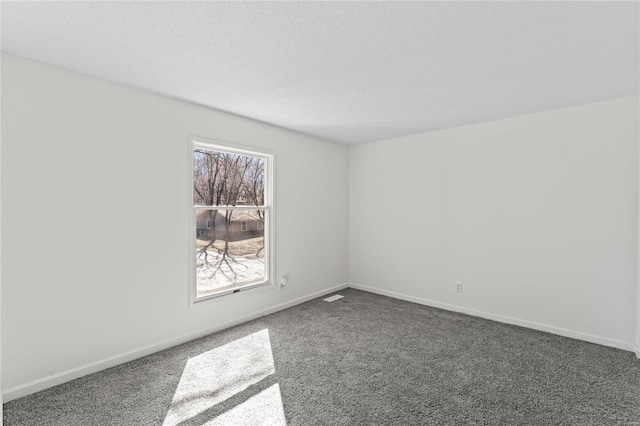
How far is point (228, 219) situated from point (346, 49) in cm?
217

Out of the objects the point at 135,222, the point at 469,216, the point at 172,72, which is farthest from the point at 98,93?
the point at 469,216

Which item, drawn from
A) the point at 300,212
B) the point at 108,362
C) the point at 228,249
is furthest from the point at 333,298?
the point at 108,362

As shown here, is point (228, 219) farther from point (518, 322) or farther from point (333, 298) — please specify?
point (518, 322)

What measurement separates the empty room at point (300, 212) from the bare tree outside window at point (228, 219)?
24 millimetres

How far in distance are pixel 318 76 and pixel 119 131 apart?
1.65 m

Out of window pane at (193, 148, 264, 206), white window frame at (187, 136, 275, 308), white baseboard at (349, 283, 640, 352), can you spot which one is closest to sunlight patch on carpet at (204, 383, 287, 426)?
white window frame at (187, 136, 275, 308)

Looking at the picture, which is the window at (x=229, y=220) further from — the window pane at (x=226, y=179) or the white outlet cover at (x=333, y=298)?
the white outlet cover at (x=333, y=298)

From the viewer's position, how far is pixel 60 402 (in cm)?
203

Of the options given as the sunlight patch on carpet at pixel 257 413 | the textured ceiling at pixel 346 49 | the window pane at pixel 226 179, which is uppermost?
the textured ceiling at pixel 346 49

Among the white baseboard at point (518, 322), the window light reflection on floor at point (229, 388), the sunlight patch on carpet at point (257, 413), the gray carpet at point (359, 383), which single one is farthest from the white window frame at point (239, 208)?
the white baseboard at point (518, 322)

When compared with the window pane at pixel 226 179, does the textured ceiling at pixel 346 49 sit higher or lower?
higher

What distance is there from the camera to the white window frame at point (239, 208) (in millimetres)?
3014

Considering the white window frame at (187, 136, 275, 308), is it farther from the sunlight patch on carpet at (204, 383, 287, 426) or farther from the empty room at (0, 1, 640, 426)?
the sunlight patch on carpet at (204, 383, 287, 426)

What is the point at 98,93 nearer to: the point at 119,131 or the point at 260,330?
the point at 119,131
